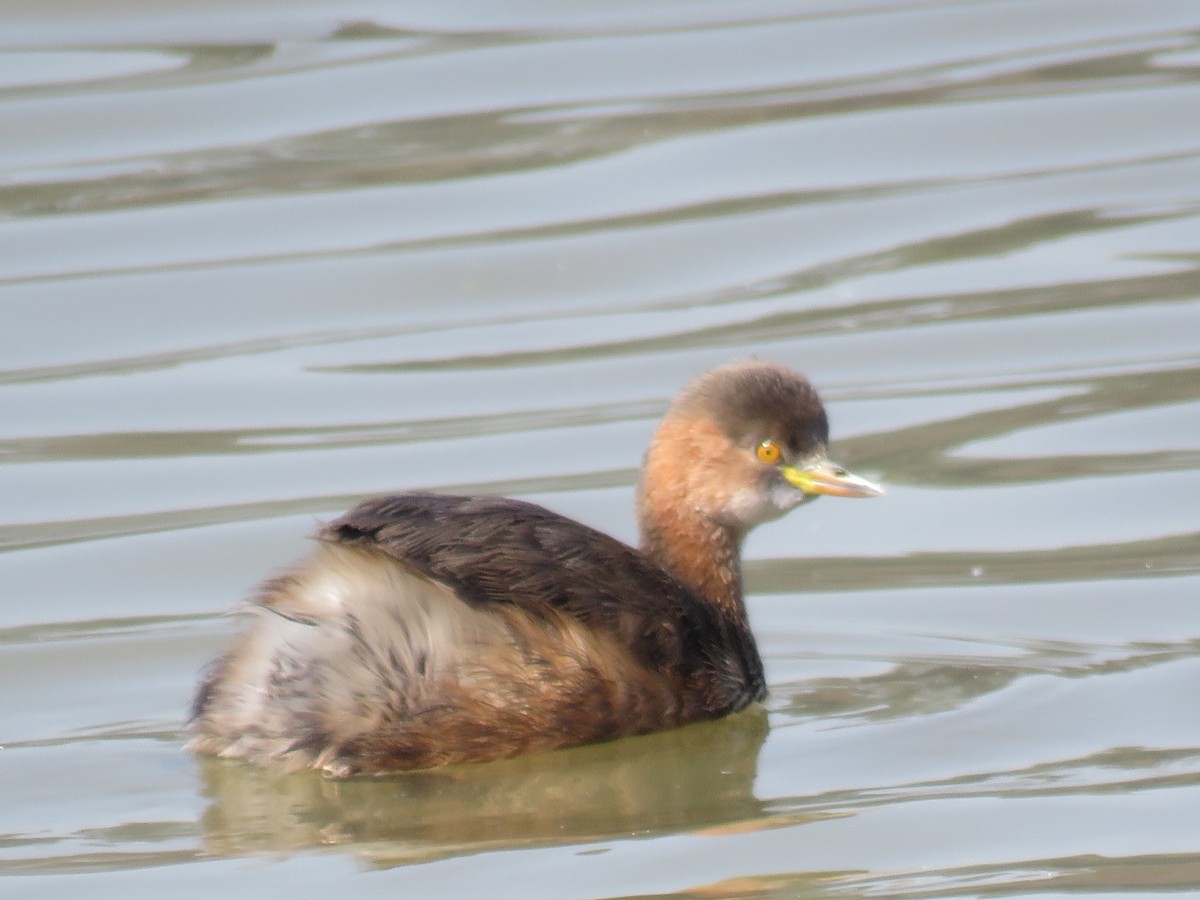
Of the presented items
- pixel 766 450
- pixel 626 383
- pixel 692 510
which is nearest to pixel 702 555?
pixel 692 510

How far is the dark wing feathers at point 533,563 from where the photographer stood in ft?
17.4

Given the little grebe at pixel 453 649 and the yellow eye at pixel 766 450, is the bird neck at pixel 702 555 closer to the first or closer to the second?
the yellow eye at pixel 766 450

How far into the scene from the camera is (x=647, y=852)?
4922 millimetres

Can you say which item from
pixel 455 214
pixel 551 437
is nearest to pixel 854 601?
pixel 551 437

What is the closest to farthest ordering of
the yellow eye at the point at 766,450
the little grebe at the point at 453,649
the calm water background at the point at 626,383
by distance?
1. the calm water background at the point at 626,383
2. the little grebe at the point at 453,649
3. the yellow eye at the point at 766,450

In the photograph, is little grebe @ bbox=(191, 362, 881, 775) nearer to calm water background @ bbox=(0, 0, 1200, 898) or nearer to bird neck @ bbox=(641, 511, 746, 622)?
calm water background @ bbox=(0, 0, 1200, 898)

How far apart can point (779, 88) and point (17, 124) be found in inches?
126

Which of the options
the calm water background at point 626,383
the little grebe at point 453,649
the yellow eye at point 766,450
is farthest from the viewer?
the yellow eye at point 766,450

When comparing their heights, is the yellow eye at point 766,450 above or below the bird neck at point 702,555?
above

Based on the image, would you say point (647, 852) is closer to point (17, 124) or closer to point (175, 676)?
point (175, 676)

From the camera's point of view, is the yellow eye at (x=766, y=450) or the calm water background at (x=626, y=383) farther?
the yellow eye at (x=766, y=450)

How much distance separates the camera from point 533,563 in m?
5.43

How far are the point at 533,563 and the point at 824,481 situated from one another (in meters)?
1.11

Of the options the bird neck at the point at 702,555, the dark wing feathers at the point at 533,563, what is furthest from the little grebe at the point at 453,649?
A: the bird neck at the point at 702,555
